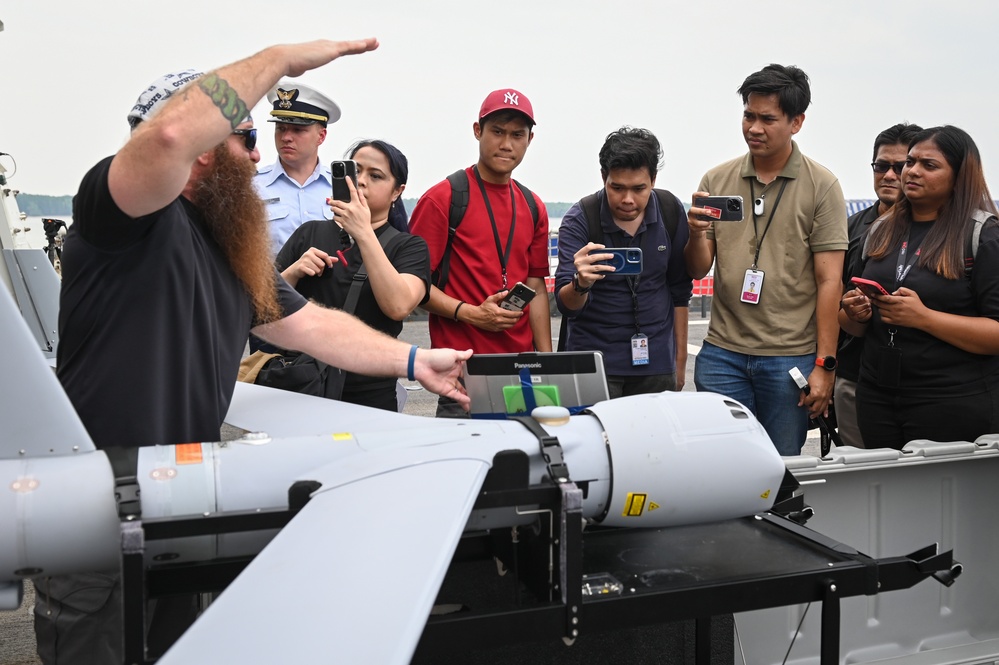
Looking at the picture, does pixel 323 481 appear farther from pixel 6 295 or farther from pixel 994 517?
pixel 994 517

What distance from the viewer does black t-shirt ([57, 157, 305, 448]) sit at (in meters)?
2.12

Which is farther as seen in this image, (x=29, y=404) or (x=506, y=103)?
(x=506, y=103)

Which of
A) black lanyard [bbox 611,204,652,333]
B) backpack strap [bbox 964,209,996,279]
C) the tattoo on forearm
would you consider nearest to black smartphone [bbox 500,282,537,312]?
black lanyard [bbox 611,204,652,333]

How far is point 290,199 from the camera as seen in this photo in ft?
15.0

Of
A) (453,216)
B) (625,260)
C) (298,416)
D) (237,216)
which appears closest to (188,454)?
(298,416)

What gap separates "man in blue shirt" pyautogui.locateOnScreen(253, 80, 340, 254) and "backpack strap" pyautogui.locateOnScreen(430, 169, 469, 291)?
2.38 feet

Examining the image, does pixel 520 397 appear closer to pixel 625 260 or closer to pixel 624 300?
pixel 625 260

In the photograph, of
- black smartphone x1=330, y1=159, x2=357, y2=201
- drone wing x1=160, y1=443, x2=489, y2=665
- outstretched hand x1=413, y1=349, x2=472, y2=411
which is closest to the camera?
drone wing x1=160, y1=443, x2=489, y2=665

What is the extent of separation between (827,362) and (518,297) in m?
1.52

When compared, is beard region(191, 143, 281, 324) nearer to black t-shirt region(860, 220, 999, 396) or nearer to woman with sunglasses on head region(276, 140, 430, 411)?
woman with sunglasses on head region(276, 140, 430, 411)

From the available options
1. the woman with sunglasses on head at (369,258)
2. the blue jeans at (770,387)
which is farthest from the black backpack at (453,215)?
the blue jeans at (770,387)

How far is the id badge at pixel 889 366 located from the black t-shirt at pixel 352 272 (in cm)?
208

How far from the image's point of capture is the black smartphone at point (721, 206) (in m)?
4.01

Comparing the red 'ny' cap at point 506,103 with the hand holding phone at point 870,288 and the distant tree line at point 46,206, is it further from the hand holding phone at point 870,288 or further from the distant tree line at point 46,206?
the distant tree line at point 46,206
